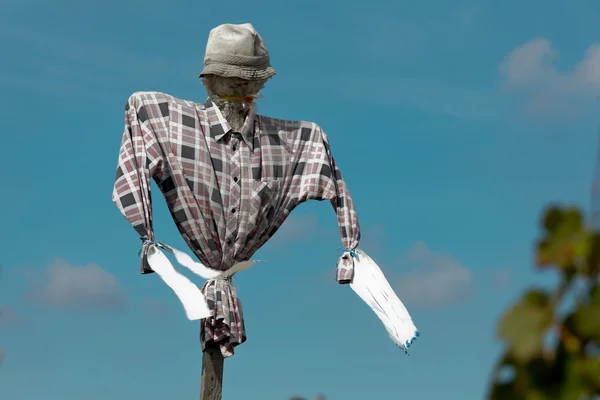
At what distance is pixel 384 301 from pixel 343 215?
15.5 inches

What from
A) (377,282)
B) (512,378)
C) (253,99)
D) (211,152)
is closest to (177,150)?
(211,152)

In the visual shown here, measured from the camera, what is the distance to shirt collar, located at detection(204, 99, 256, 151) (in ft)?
12.0

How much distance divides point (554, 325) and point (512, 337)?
39 mm

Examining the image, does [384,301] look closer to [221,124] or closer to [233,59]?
[221,124]

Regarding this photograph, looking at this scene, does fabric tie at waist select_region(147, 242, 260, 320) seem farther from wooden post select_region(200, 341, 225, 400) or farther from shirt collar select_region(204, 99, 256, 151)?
shirt collar select_region(204, 99, 256, 151)

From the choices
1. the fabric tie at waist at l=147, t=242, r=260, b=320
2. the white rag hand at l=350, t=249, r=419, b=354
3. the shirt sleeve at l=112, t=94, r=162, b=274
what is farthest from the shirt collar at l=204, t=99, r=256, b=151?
the white rag hand at l=350, t=249, r=419, b=354

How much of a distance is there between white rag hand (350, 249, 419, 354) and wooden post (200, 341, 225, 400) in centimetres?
58

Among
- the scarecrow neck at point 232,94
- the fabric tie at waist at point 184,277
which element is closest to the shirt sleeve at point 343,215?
the scarecrow neck at point 232,94

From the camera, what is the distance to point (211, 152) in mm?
3619

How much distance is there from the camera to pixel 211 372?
3590 mm

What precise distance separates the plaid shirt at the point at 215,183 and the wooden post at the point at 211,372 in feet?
0.16

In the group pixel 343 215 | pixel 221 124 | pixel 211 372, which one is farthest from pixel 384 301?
pixel 221 124

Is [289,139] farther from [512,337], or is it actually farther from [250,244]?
[512,337]

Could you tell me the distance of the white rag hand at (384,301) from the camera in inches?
143
